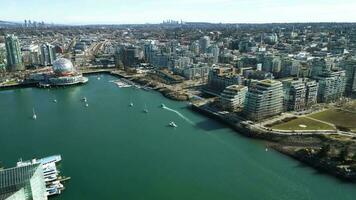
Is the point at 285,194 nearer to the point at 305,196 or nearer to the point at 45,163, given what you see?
the point at 305,196

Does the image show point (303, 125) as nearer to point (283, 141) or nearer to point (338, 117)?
point (283, 141)


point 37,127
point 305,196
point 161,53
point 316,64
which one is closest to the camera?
point 305,196

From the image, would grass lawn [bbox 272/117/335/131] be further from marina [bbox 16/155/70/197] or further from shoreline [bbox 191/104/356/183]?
marina [bbox 16/155/70/197]

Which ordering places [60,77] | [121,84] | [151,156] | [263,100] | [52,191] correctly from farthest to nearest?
[60,77], [121,84], [263,100], [151,156], [52,191]

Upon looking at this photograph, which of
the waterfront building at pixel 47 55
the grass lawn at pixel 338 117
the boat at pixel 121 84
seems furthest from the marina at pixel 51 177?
the waterfront building at pixel 47 55

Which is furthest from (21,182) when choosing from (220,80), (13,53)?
(13,53)

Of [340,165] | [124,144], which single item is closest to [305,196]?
[340,165]
